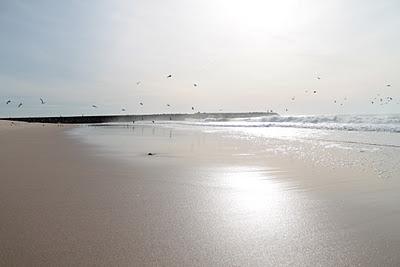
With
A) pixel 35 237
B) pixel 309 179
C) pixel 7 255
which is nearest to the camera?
pixel 7 255

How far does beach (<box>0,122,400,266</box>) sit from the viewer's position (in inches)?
111

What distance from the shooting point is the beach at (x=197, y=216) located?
2818mm

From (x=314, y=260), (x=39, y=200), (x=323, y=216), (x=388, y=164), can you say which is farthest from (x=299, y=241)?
(x=388, y=164)

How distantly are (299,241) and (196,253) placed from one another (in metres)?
0.95

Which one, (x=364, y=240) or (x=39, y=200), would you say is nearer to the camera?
(x=364, y=240)

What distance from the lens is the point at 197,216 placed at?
3924 millimetres

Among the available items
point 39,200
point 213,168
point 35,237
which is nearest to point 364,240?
point 35,237

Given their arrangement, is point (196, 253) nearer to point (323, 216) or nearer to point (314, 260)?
point (314, 260)

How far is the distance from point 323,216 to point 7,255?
3109 mm

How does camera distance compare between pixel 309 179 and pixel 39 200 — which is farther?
pixel 309 179

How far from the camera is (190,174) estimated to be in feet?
21.9

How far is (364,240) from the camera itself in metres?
3.16

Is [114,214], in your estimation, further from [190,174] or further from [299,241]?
[190,174]

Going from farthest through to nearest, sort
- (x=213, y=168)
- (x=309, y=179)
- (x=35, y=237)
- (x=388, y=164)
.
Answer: (x=388, y=164) → (x=213, y=168) → (x=309, y=179) → (x=35, y=237)
